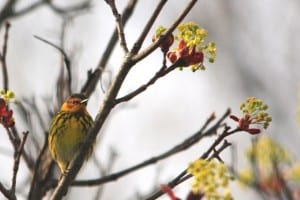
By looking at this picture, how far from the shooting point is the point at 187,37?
2.70 m

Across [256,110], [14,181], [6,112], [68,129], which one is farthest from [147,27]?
[68,129]

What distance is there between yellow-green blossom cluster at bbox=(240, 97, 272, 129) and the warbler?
5.49 feet

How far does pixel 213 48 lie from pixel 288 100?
6.07 m

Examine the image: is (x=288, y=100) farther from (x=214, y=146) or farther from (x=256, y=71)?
(x=214, y=146)

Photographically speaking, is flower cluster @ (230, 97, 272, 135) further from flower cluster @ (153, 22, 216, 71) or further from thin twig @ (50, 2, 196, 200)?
thin twig @ (50, 2, 196, 200)

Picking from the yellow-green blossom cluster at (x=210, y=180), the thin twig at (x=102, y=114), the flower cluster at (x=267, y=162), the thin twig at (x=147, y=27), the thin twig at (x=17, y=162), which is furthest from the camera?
the flower cluster at (x=267, y=162)

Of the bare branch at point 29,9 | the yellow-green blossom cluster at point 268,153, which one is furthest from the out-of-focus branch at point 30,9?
the yellow-green blossom cluster at point 268,153

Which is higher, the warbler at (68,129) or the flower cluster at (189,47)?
the flower cluster at (189,47)

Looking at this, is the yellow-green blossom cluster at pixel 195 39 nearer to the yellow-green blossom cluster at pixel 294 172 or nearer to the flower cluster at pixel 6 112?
the flower cluster at pixel 6 112

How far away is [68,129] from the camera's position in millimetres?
4578

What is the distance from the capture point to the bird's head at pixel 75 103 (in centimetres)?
435

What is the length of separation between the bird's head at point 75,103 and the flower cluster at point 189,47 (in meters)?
1.56

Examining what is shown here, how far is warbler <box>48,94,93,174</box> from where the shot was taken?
14.4 ft

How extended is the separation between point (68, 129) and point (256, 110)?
2.12 metres
